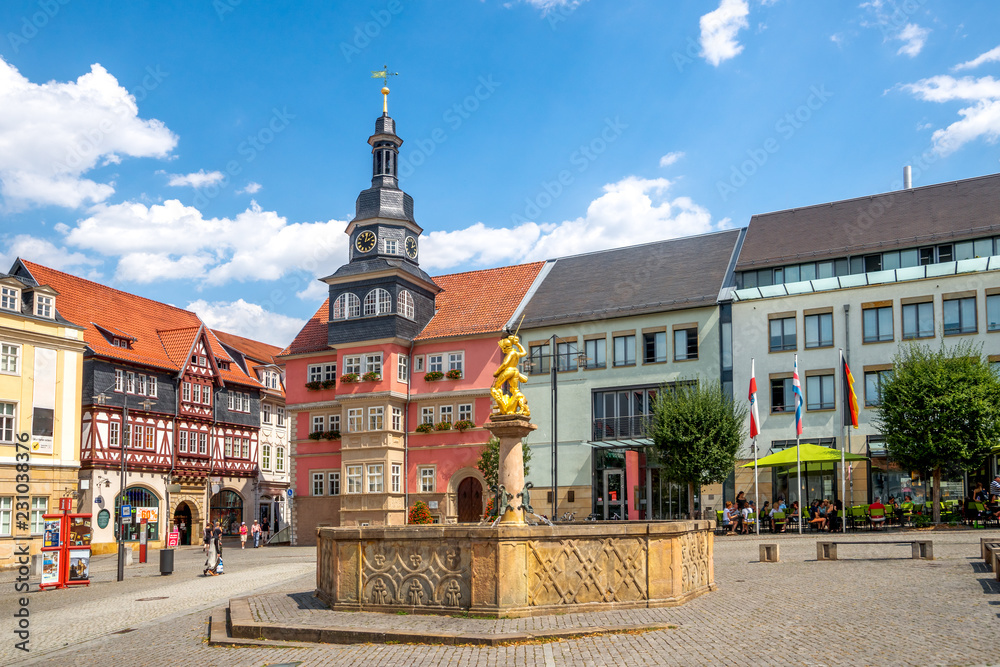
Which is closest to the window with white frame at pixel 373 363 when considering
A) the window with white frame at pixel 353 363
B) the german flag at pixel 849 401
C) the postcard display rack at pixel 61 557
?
the window with white frame at pixel 353 363

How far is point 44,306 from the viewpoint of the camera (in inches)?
1677

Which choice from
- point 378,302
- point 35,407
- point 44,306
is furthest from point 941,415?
point 44,306

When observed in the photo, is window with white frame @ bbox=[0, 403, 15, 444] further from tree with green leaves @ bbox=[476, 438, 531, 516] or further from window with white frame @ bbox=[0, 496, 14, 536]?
tree with green leaves @ bbox=[476, 438, 531, 516]

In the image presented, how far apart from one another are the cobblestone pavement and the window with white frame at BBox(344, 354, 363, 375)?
29.2m

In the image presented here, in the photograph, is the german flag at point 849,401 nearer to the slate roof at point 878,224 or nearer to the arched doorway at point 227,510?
the slate roof at point 878,224

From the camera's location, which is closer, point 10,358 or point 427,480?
point 10,358

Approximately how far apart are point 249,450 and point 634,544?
50.4m

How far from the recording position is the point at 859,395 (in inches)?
1553

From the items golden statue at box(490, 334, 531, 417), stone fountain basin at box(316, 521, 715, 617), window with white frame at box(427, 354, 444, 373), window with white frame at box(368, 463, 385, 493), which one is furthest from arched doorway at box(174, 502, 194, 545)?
stone fountain basin at box(316, 521, 715, 617)

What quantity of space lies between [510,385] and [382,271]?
31.4 meters

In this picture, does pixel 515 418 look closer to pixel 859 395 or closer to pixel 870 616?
pixel 870 616

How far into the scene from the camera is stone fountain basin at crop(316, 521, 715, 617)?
13.8m

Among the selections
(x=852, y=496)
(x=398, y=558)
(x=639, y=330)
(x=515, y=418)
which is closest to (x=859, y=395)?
(x=852, y=496)

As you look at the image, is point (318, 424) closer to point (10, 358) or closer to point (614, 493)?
point (10, 358)
